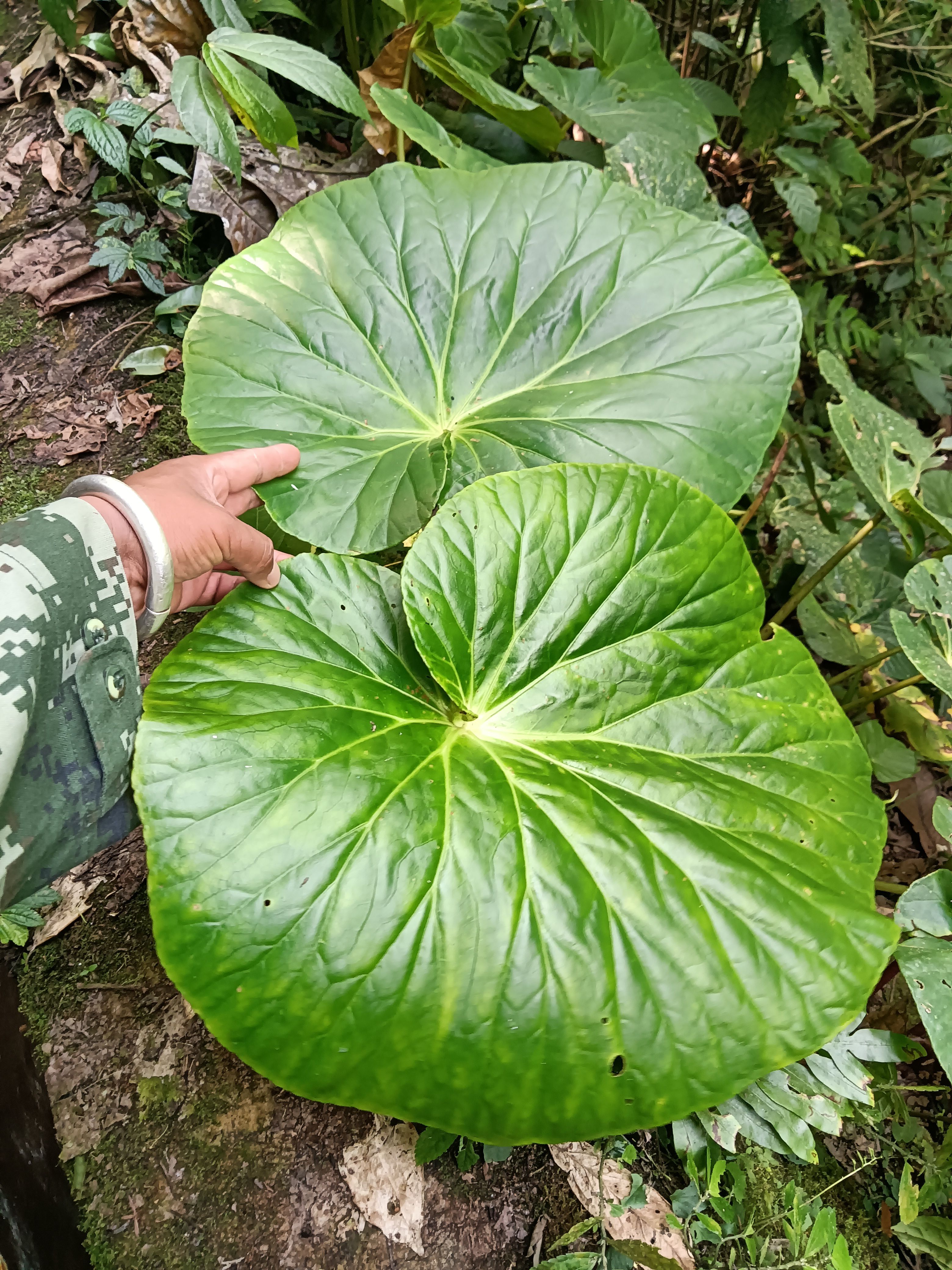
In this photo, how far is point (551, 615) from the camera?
927mm

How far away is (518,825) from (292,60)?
3.76ft

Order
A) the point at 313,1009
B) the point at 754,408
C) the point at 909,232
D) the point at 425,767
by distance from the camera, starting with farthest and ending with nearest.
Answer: the point at 909,232, the point at 754,408, the point at 425,767, the point at 313,1009

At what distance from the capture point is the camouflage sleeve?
706mm

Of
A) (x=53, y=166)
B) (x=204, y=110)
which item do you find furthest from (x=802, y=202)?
(x=53, y=166)

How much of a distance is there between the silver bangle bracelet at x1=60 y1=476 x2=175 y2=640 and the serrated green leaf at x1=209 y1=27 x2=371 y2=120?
60 cm

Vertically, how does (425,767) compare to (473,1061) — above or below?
above

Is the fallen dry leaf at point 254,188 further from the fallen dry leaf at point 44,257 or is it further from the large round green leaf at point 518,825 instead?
the large round green leaf at point 518,825

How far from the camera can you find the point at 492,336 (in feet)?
3.89

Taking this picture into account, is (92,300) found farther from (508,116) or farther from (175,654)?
(175,654)

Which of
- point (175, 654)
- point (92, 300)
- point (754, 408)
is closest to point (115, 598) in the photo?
point (175, 654)

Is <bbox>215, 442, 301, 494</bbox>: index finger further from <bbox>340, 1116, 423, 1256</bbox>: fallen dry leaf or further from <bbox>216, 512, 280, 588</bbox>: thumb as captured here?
<bbox>340, 1116, 423, 1256</bbox>: fallen dry leaf

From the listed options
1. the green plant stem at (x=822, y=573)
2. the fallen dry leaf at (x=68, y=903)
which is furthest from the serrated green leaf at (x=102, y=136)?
the green plant stem at (x=822, y=573)

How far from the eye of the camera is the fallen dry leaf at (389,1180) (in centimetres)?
99

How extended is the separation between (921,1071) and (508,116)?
2094mm
